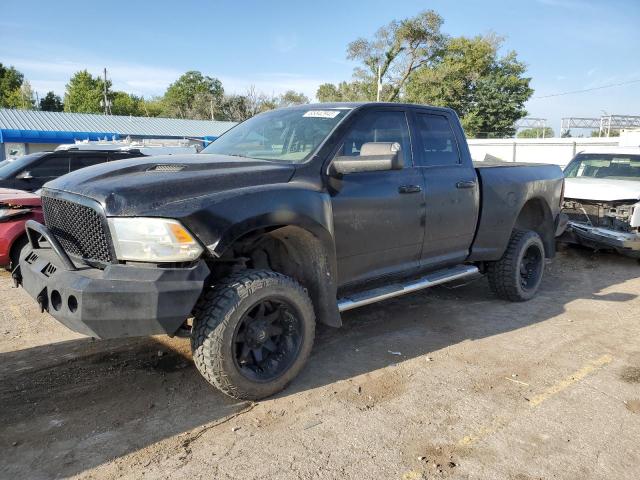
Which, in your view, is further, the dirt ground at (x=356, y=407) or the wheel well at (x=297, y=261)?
the wheel well at (x=297, y=261)

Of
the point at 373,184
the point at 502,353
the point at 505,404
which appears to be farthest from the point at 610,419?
the point at 373,184

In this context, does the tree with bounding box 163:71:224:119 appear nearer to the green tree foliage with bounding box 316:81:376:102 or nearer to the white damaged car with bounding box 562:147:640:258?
the green tree foliage with bounding box 316:81:376:102

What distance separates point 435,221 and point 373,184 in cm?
84

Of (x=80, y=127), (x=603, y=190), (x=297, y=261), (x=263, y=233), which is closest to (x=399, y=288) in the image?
(x=297, y=261)

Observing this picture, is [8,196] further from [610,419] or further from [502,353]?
[610,419]

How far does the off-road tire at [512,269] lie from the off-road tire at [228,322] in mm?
3079

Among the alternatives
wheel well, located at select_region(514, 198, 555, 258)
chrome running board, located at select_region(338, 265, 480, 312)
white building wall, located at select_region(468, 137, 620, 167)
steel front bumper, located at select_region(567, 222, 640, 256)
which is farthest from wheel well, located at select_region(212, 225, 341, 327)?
white building wall, located at select_region(468, 137, 620, 167)

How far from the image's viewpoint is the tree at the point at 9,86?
60969 millimetres

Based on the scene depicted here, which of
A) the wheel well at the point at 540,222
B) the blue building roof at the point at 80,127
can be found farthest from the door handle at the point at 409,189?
the blue building roof at the point at 80,127

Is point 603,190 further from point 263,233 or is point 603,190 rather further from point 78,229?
point 78,229

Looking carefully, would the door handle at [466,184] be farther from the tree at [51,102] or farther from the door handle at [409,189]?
the tree at [51,102]

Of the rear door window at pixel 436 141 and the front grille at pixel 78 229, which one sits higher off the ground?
Answer: the rear door window at pixel 436 141

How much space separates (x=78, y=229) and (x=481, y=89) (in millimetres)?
41635

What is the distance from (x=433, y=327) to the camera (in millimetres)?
4941
